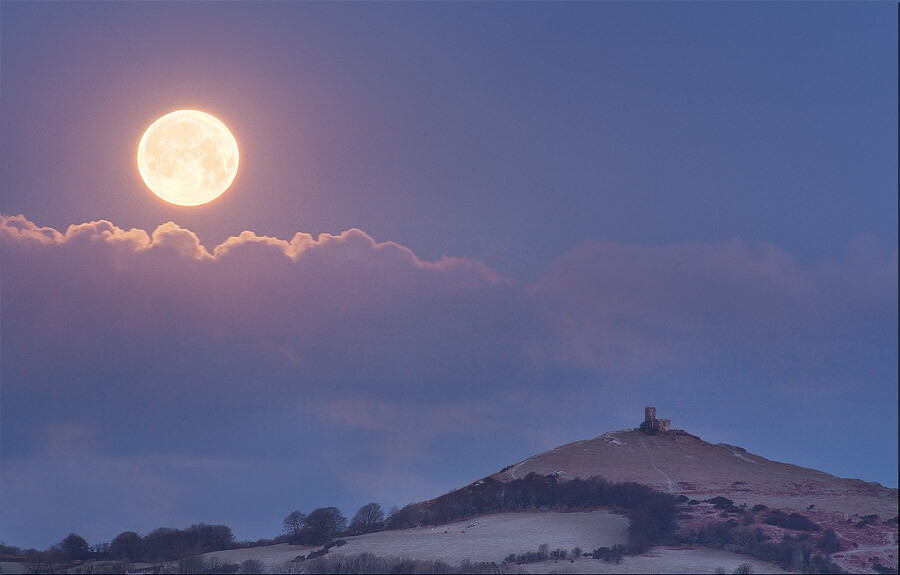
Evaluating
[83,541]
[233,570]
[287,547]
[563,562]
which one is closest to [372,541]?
[287,547]

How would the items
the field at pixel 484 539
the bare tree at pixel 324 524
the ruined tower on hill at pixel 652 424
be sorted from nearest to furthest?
the field at pixel 484 539, the bare tree at pixel 324 524, the ruined tower on hill at pixel 652 424

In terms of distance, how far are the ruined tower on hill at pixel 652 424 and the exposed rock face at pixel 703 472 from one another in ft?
3.49

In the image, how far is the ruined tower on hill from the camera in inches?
4828

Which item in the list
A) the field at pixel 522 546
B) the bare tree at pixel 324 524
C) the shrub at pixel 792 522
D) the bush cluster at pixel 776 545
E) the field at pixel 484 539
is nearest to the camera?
the field at pixel 522 546

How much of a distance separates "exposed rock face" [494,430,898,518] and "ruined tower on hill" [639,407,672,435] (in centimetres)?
107

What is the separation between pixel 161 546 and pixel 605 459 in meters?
49.5

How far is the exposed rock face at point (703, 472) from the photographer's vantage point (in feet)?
311

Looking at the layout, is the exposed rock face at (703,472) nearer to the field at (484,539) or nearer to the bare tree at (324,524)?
the field at (484,539)

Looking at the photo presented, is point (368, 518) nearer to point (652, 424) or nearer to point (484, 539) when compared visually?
point (484, 539)

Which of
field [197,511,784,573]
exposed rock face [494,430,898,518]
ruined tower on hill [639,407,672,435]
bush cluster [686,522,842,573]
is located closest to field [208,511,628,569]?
field [197,511,784,573]

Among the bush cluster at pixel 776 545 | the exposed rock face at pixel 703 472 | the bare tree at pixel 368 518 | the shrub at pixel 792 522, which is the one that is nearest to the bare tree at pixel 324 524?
the bare tree at pixel 368 518

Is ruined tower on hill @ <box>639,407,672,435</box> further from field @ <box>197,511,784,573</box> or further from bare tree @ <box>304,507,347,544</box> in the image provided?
bare tree @ <box>304,507,347,544</box>

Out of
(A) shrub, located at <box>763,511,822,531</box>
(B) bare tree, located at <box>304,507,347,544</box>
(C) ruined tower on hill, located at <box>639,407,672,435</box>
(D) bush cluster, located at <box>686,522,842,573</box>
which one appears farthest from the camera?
(C) ruined tower on hill, located at <box>639,407,672,435</box>

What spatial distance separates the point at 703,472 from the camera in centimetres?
10525
